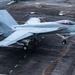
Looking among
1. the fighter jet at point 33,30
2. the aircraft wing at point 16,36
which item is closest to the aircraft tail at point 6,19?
the fighter jet at point 33,30

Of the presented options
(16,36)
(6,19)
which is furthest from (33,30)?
(6,19)

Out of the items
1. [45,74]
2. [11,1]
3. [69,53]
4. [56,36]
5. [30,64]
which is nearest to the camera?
[45,74]

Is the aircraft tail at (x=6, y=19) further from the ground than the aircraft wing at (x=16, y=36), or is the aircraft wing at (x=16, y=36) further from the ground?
the aircraft tail at (x=6, y=19)

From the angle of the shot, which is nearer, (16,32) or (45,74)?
(45,74)

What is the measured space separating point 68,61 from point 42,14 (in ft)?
69.6

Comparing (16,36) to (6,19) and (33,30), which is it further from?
(6,19)

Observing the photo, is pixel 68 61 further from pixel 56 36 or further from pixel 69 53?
pixel 56 36

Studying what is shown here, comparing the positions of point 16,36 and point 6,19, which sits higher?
point 6,19

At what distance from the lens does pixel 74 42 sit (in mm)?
30828

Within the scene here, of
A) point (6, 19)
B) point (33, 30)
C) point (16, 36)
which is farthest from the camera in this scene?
point (6, 19)

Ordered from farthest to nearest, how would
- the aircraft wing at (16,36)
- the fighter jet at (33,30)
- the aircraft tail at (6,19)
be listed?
the aircraft tail at (6,19), the fighter jet at (33,30), the aircraft wing at (16,36)

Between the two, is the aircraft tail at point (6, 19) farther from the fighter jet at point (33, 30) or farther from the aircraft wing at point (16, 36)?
the aircraft wing at point (16, 36)

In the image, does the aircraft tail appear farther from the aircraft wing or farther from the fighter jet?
the aircraft wing

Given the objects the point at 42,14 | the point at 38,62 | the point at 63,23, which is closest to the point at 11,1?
the point at 42,14
